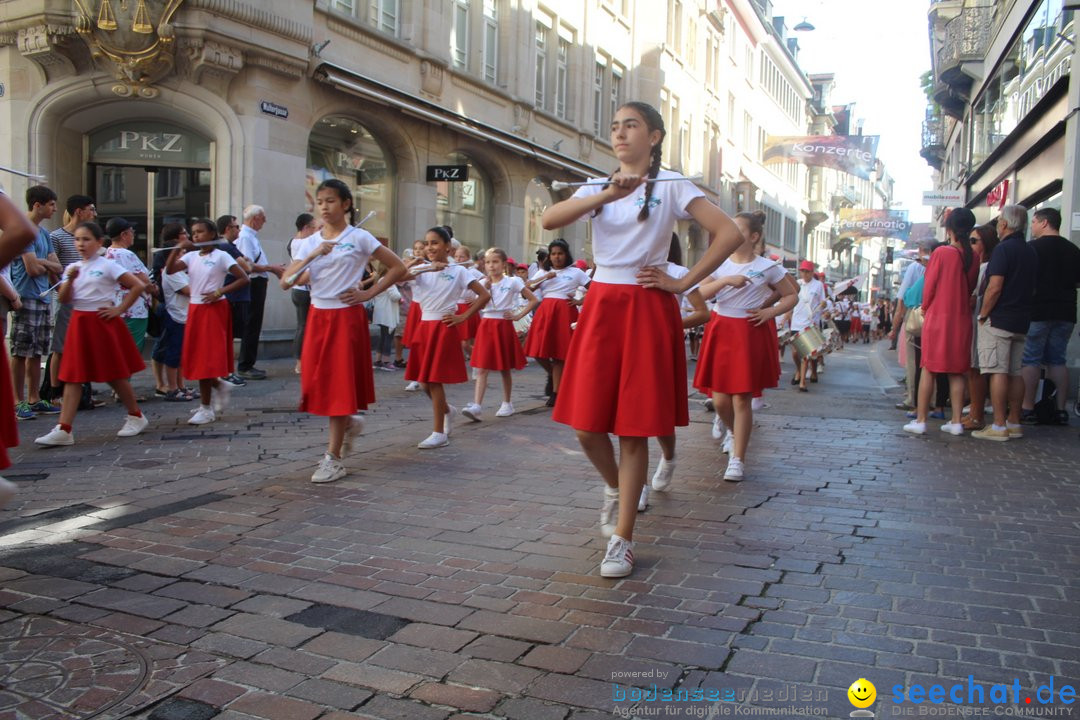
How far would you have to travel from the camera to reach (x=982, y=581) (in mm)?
3979

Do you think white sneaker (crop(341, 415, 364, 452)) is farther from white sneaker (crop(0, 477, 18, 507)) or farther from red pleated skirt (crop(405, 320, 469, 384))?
white sneaker (crop(0, 477, 18, 507))

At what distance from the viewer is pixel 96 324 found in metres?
7.38

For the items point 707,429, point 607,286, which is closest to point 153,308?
point 707,429

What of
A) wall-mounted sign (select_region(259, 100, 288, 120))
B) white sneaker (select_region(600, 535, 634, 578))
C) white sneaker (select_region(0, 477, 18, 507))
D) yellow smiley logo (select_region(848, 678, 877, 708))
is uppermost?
wall-mounted sign (select_region(259, 100, 288, 120))

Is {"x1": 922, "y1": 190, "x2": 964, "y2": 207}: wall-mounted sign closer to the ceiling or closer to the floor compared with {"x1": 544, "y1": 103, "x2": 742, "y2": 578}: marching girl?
closer to the ceiling

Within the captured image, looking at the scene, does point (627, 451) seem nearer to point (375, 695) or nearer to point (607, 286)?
point (607, 286)

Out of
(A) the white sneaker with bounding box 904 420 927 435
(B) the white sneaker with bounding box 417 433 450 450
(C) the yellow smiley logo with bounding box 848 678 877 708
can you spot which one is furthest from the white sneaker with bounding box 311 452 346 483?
(A) the white sneaker with bounding box 904 420 927 435

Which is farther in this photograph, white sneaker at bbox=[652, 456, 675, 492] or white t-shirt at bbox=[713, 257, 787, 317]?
white t-shirt at bbox=[713, 257, 787, 317]

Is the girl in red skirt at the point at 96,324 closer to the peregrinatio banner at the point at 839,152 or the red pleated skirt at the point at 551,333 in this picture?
the red pleated skirt at the point at 551,333

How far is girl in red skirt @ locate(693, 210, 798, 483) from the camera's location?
251 inches

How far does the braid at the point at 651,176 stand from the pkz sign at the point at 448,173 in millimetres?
14821

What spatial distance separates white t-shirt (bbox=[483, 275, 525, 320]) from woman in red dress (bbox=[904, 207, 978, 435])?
4.12m

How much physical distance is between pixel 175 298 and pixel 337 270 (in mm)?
4825

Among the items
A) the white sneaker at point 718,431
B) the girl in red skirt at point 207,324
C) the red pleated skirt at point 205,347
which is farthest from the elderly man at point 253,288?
the white sneaker at point 718,431
